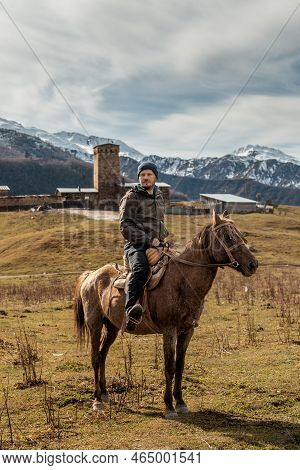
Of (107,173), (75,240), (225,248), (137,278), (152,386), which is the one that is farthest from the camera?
(107,173)

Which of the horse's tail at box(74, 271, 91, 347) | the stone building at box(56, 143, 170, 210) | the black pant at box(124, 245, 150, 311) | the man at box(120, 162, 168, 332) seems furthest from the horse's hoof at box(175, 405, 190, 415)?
the stone building at box(56, 143, 170, 210)

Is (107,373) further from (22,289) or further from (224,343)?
(22,289)

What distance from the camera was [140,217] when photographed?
8961 mm

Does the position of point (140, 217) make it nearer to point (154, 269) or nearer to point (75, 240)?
point (154, 269)

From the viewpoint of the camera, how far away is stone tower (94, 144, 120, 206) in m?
91.8

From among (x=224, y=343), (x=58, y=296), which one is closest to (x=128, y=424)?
(x=224, y=343)

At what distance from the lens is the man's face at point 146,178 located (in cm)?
891

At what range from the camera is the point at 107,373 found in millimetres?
11242

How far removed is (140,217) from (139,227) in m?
0.20

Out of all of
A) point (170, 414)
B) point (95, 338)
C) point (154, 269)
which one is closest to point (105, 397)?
point (95, 338)

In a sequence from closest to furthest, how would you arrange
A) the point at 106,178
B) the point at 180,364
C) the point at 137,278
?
1. the point at 137,278
2. the point at 180,364
3. the point at 106,178

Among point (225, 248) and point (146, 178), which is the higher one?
point (146, 178)

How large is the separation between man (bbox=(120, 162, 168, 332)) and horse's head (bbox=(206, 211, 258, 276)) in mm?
1239
